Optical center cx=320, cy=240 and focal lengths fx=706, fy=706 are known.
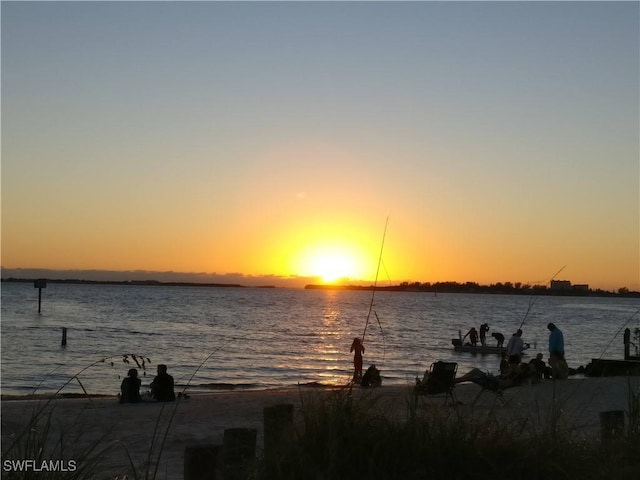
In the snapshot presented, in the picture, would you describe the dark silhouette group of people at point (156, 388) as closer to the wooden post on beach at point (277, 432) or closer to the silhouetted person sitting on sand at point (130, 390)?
the silhouetted person sitting on sand at point (130, 390)

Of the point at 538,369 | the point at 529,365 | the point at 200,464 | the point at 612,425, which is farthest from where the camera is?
the point at 538,369

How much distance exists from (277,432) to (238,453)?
1.01ft

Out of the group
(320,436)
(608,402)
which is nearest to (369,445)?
(320,436)

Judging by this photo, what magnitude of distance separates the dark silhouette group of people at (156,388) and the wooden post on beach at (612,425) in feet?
38.4

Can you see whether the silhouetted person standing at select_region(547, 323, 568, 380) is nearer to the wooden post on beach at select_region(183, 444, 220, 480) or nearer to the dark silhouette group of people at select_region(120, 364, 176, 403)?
the dark silhouette group of people at select_region(120, 364, 176, 403)

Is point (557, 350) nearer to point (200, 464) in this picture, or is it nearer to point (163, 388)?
point (163, 388)

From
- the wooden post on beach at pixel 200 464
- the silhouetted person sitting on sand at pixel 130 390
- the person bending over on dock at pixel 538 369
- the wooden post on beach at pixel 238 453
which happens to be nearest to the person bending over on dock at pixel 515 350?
the person bending over on dock at pixel 538 369

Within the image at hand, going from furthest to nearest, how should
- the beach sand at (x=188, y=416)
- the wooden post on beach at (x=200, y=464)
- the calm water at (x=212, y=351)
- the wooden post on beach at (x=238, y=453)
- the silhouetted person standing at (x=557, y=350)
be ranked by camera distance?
the calm water at (x=212, y=351), the silhouetted person standing at (x=557, y=350), the beach sand at (x=188, y=416), the wooden post on beach at (x=238, y=453), the wooden post on beach at (x=200, y=464)

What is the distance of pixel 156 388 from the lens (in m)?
16.2

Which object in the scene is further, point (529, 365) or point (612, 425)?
point (529, 365)

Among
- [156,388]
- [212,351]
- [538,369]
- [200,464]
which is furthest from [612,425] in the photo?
[212,351]

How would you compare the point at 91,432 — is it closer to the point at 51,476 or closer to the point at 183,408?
the point at 183,408

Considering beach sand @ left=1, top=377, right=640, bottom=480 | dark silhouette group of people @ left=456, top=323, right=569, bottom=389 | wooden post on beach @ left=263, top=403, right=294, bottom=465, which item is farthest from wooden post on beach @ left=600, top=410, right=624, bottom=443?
dark silhouette group of people @ left=456, top=323, right=569, bottom=389

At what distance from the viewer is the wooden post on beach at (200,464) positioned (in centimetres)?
448
